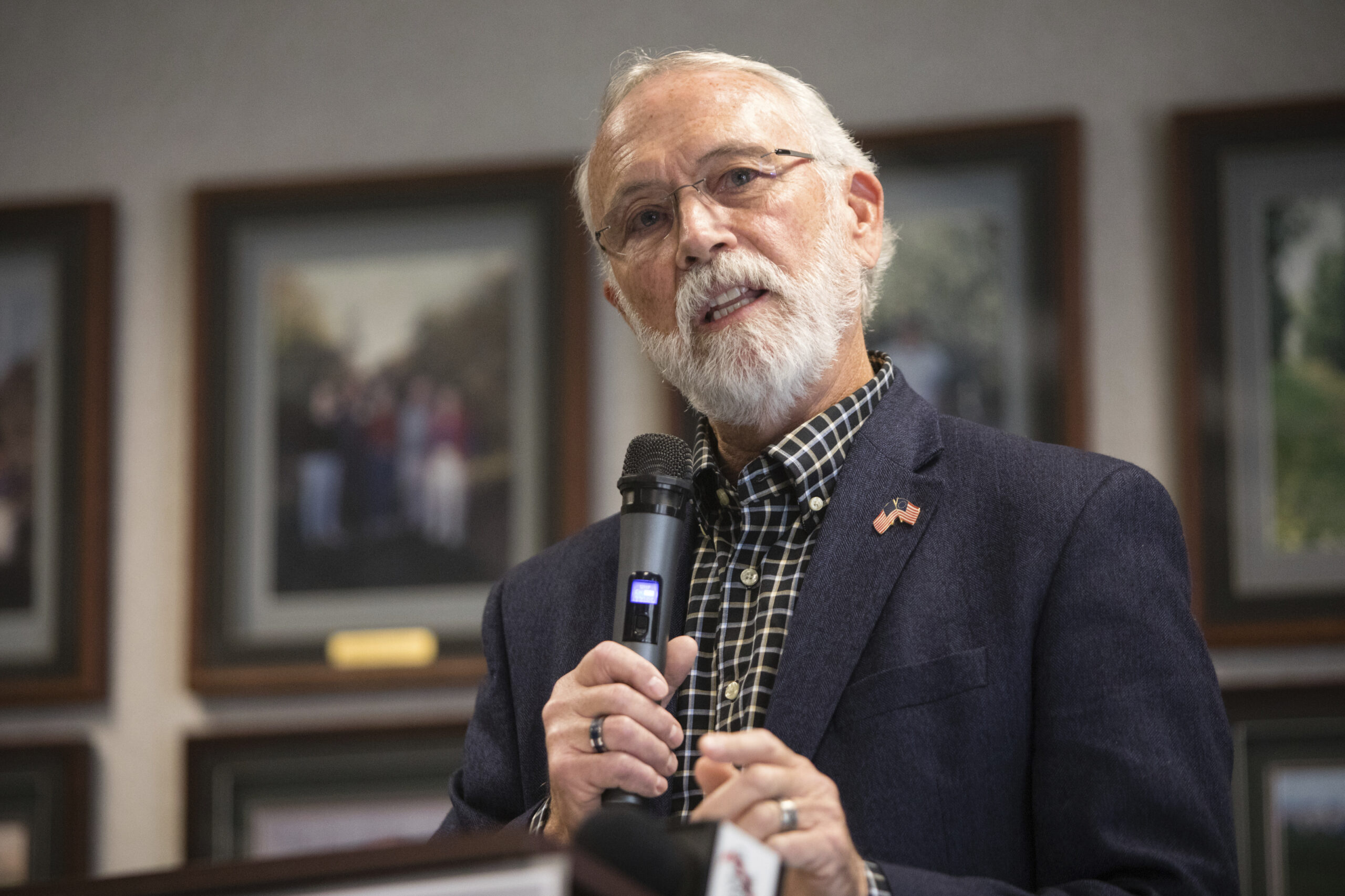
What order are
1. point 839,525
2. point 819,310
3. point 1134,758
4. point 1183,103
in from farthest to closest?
point 1183,103
point 819,310
point 839,525
point 1134,758

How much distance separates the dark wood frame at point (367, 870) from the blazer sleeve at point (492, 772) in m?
0.98

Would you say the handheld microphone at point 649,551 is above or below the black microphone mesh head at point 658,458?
below

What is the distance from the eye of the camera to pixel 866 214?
2.00 metres

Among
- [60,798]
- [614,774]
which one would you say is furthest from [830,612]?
[60,798]

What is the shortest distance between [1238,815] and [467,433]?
1963 millimetres

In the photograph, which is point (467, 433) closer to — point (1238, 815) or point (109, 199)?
point (109, 199)

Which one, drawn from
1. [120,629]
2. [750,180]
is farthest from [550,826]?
Answer: [120,629]

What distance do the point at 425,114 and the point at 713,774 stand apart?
258 cm

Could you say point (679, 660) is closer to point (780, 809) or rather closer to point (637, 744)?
point (637, 744)

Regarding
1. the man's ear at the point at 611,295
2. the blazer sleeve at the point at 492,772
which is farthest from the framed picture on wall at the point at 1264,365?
the blazer sleeve at the point at 492,772

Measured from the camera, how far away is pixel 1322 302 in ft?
9.30

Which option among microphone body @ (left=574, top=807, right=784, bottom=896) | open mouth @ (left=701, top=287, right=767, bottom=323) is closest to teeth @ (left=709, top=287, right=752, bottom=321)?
Answer: open mouth @ (left=701, top=287, right=767, bottom=323)

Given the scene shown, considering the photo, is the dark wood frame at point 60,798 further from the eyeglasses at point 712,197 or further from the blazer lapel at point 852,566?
the blazer lapel at point 852,566

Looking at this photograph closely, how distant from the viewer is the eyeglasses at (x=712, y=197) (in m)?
1.79
